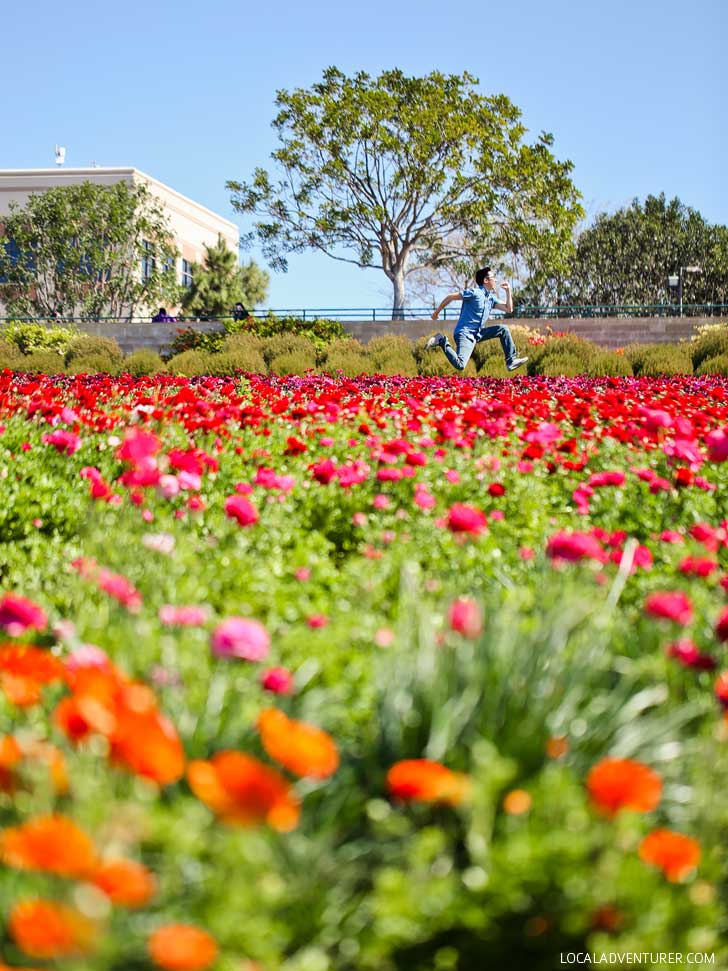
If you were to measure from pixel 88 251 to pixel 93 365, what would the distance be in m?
22.3

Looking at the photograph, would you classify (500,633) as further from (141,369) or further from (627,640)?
(141,369)

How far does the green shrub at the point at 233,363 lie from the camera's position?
1730cm

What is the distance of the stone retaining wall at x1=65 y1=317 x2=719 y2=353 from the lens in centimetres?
2845

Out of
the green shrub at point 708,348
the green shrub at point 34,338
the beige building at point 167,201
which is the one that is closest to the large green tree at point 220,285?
the beige building at point 167,201

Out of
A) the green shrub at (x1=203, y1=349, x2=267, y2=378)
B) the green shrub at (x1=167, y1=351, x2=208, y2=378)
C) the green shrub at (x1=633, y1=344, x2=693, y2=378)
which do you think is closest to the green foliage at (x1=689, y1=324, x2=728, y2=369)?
the green shrub at (x1=633, y1=344, x2=693, y2=378)

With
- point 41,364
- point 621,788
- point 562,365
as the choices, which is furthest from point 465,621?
point 41,364

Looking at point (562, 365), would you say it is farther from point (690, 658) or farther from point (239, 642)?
point (239, 642)

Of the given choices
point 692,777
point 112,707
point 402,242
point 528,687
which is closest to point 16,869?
→ point 112,707

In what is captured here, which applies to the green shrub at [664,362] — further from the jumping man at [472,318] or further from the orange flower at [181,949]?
the orange flower at [181,949]

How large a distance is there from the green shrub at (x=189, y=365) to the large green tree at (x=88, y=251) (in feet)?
75.5

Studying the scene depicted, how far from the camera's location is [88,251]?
132 feet

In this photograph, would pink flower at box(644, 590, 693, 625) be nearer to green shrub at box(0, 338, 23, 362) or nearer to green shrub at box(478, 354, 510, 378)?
green shrub at box(478, 354, 510, 378)

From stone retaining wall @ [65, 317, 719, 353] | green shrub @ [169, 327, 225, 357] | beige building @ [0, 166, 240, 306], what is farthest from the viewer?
beige building @ [0, 166, 240, 306]

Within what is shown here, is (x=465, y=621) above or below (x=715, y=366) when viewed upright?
below
